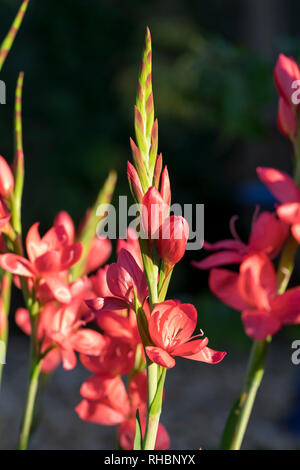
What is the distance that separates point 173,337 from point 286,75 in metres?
0.13

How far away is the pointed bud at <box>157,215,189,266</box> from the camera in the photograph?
220mm

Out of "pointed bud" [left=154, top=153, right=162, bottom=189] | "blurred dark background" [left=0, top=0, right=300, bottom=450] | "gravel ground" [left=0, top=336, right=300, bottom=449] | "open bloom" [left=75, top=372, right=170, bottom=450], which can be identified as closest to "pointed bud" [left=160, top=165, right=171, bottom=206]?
"pointed bud" [left=154, top=153, right=162, bottom=189]

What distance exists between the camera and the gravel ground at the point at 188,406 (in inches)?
60.0

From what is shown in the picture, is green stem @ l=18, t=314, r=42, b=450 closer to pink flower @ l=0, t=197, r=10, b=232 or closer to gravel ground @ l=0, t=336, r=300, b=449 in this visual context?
pink flower @ l=0, t=197, r=10, b=232

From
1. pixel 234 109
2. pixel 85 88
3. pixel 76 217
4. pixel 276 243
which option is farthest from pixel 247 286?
pixel 85 88

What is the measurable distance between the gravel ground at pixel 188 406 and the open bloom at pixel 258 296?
1.12 meters

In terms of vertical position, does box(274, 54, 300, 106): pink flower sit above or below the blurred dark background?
below

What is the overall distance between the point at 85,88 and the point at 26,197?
0.44m

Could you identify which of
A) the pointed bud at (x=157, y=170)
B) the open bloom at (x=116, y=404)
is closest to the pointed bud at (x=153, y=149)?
the pointed bud at (x=157, y=170)

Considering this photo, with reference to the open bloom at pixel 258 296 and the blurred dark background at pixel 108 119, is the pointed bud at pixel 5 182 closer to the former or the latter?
the open bloom at pixel 258 296

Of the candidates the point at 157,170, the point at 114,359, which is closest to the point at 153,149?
the point at 157,170

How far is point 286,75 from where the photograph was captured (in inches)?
10.8

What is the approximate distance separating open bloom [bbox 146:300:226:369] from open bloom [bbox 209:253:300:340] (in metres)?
0.03

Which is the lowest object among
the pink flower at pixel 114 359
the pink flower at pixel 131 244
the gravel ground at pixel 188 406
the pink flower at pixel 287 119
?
the gravel ground at pixel 188 406
